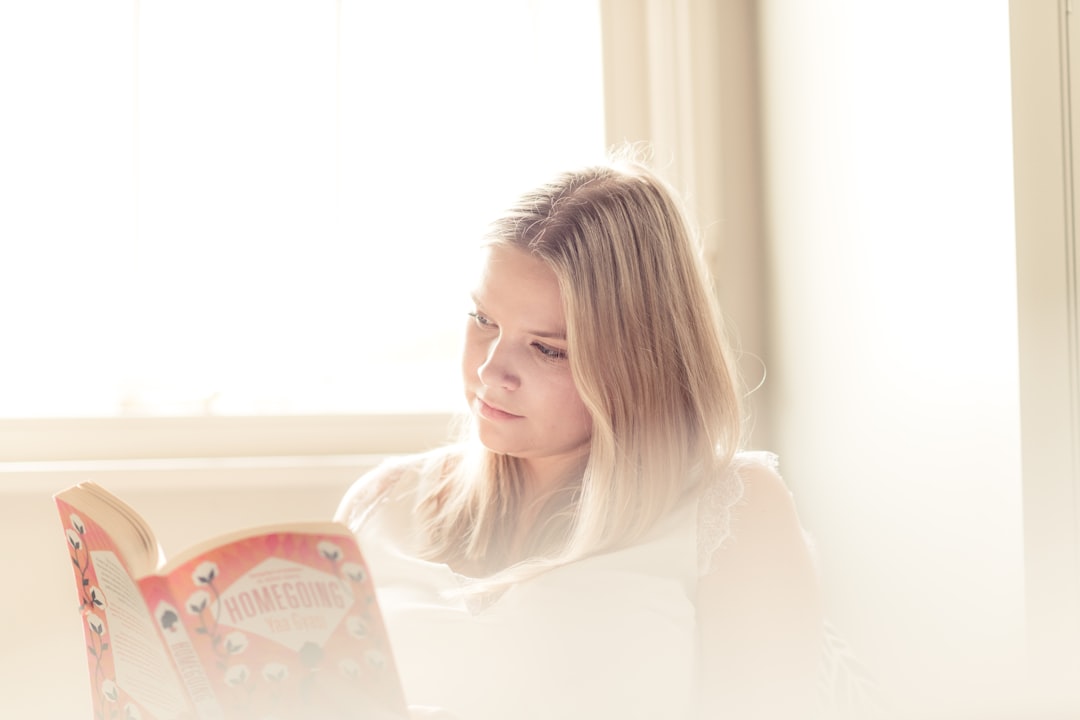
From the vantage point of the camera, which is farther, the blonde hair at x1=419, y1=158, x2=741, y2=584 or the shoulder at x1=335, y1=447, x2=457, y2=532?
the shoulder at x1=335, y1=447, x2=457, y2=532

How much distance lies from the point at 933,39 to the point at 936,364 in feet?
1.53

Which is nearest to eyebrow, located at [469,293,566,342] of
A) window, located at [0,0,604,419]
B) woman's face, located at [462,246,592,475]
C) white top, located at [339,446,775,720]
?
woman's face, located at [462,246,592,475]

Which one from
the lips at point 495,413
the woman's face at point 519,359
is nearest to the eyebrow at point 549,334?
the woman's face at point 519,359

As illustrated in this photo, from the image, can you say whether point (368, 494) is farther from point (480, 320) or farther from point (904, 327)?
point (904, 327)

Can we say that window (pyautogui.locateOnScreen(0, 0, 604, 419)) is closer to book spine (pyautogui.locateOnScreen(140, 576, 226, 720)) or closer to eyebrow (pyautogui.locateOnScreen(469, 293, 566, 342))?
eyebrow (pyautogui.locateOnScreen(469, 293, 566, 342))

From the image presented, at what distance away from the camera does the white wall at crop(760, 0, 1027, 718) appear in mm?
1239

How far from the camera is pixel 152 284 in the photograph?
1772mm

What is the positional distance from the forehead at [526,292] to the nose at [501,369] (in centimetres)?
4

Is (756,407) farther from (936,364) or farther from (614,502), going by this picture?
(614,502)

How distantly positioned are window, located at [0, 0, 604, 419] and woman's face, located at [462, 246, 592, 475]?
624 millimetres

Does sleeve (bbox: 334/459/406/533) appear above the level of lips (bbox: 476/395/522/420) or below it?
below

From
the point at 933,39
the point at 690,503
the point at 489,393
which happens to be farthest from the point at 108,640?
the point at 933,39

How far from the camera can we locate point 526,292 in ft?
3.86

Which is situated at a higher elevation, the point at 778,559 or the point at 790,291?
the point at 790,291
